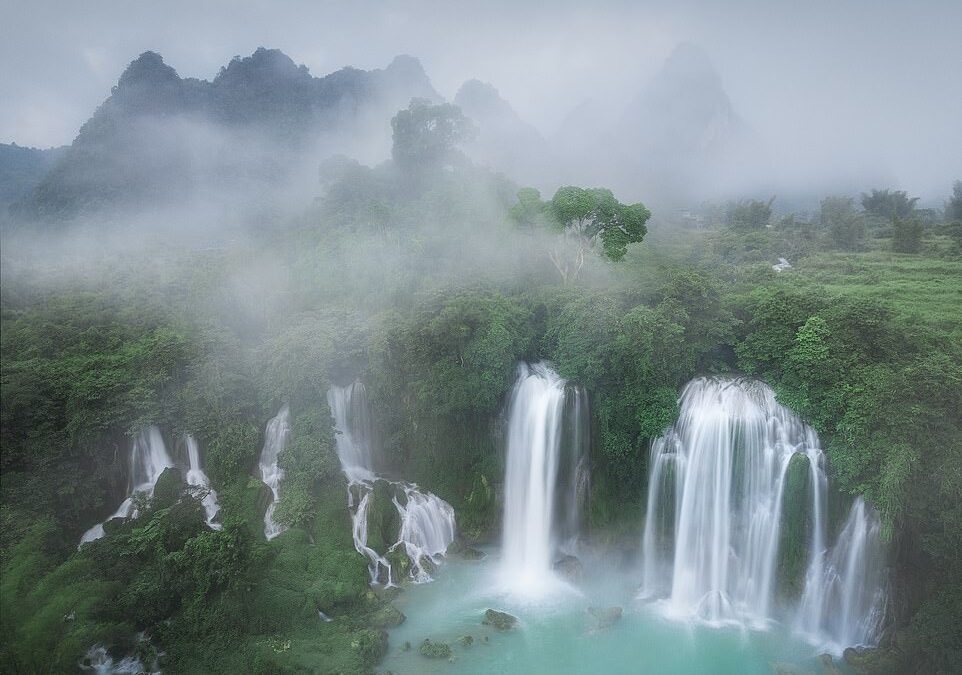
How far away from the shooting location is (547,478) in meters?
16.4

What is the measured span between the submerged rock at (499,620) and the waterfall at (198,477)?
295 inches

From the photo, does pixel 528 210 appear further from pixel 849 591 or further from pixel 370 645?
pixel 370 645

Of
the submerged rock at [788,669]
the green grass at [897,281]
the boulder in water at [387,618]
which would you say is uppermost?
the green grass at [897,281]

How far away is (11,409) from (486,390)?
10.5m

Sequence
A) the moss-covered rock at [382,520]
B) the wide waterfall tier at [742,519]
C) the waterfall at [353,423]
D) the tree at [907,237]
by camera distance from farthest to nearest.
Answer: the tree at [907,237], the waterfall at [353,423], the moss-covered rock at [382,520], the wide waterfall tier at [742,519]

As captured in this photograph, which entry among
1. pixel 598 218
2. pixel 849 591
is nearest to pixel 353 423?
pixel 598 218

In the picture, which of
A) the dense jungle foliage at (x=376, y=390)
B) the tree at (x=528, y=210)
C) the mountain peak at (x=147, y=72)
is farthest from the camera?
the mountain peak at (x=147, y=72)

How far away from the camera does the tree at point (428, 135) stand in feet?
108

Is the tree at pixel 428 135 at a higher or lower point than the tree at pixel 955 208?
higher

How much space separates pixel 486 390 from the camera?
54.2ft

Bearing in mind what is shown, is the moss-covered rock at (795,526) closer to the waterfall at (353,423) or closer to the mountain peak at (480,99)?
the waterfall at (353,423)

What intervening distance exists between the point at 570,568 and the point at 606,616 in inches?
74.6

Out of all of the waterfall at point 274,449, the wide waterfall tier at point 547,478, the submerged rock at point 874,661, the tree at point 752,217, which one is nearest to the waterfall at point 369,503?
the waterfall at point 274,449

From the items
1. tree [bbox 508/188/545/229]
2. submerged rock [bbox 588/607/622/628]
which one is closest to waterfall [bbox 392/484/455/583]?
submerged rock [bbox 588/607/622/628]
